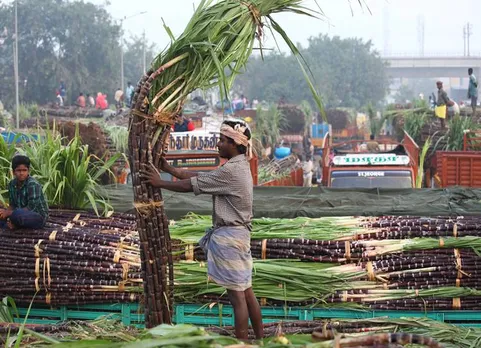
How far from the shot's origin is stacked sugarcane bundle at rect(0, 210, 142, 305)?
7.44 metres

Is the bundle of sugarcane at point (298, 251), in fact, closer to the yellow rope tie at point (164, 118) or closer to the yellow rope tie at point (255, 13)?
the yellow rope tie at point (164, 118)

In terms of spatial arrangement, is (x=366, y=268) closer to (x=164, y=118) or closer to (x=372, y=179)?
(x=164, y=118)

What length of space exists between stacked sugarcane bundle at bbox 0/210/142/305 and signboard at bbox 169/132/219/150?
709 cm

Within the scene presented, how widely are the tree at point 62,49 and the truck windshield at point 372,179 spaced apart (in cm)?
4844

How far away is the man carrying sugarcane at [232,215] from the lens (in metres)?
5.78

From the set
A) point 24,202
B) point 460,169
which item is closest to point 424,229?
point 24,202

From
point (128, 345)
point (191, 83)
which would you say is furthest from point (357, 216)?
point (128, 345)

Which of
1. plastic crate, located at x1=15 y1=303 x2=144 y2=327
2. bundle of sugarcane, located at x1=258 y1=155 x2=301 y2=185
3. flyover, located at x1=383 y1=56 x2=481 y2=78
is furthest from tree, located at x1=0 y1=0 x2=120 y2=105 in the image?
flyover, located at x1=383 y1=56 x2=481 y2=78

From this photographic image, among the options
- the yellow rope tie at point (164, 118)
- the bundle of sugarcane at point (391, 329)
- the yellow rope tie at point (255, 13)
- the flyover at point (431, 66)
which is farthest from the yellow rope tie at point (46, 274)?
the flyover at point (431, 66)

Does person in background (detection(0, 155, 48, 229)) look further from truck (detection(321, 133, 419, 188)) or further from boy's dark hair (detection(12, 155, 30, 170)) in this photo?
truck (detection(321, 133, 419, 188))

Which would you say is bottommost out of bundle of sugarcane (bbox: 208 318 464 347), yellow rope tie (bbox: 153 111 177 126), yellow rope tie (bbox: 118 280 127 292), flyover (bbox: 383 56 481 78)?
bundle of sugarcane (bbox: 208 318 464 347)

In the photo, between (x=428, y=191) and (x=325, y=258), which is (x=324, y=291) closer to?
(x=325, y=258)

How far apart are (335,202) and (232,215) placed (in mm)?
4838

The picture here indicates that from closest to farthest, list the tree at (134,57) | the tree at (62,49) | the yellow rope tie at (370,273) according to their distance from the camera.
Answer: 1. the yellow rope tie at (370,273)
2. the tree at (62,49)
3. the tree at (134,57)
